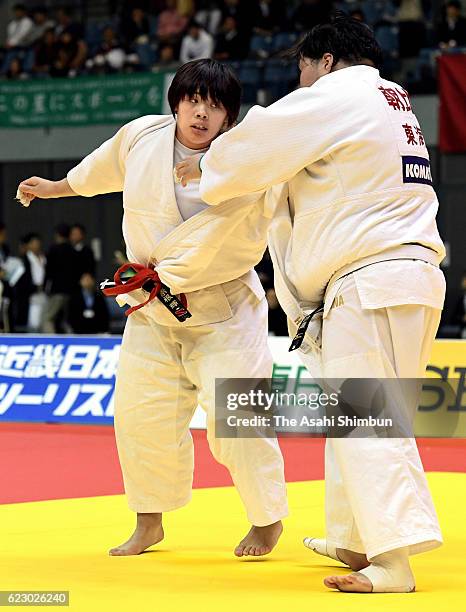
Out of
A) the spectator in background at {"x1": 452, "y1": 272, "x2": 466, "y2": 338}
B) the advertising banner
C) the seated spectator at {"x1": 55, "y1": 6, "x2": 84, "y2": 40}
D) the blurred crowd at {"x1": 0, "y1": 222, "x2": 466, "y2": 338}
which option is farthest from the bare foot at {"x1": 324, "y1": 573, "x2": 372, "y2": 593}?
the seated spectator at {"x1": 55, "y1": 6, "x2": 84, "y2": 40}

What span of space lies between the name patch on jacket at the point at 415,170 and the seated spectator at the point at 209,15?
1307cm

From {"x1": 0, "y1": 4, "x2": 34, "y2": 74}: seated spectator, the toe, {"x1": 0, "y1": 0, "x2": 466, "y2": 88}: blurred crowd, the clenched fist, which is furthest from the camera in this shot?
{"x1": 0, "y1": 4, "x2": 34, "y2": 74}: seated spectator

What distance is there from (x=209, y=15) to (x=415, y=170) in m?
13.5

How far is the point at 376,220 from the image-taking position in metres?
3.46

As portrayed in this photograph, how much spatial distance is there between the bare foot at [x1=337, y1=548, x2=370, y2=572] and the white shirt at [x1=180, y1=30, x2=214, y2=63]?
12.5 metres

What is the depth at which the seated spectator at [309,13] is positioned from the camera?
14.9 metres

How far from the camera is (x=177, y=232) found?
13.0 feet

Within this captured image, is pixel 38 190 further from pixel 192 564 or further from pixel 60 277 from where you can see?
pixel 60 277

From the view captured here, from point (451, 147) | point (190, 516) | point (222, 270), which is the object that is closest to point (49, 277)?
point (451, 147)

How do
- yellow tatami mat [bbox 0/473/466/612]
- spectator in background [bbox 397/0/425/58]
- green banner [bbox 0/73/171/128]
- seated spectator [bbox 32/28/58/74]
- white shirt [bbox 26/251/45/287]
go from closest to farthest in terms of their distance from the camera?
yellow tatami mat [bbox 0/473/466/612]
white shirt [bbox 26/251/45/287]
spectator in background [bbox 397/0/425/58]
green banner [bbox 0/73/171/128]
seated spectator [bbox 32/28/58/74]

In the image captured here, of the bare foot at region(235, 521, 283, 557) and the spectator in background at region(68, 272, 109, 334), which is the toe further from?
the spectator in background at region(68, 272, 109, 334)

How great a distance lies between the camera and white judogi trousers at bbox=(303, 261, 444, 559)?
131 inches

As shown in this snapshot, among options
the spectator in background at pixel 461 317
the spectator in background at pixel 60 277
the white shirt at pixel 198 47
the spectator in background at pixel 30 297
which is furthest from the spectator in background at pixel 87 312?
the white shirt at pixel 198 47

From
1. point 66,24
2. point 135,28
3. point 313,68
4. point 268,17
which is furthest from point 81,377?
point 66,24
